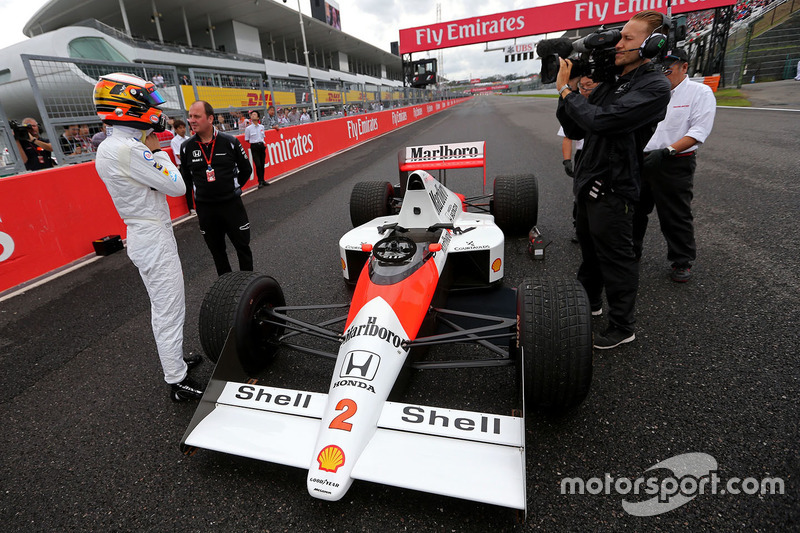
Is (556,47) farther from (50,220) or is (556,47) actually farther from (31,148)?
(31,148)

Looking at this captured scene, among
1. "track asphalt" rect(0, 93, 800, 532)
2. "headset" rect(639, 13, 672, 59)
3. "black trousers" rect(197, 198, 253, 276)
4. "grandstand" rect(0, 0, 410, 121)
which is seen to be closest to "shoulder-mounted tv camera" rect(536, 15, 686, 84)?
"headset" rect(639, 13, 672, 59)

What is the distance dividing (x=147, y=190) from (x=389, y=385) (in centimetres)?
189

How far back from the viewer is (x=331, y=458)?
1825 millimetres

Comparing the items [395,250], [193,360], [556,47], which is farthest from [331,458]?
[556,47]

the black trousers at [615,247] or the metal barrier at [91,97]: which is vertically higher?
the metal barrier at [91,97]

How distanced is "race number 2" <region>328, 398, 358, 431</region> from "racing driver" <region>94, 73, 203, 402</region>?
1.25m

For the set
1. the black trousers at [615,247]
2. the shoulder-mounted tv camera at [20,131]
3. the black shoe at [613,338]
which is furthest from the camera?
the shoulder-mounted tv camera at [20,131]

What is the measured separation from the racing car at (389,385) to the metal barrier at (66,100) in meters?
5.44

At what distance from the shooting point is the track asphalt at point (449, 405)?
189 cm

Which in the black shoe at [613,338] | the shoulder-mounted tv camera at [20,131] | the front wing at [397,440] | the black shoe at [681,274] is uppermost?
the shoulder-mounted tv camera at [20,131]

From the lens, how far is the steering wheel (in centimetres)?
272

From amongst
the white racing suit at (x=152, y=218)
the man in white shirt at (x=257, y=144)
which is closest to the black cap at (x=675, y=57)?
the white racing suit at (x=152, y=218)

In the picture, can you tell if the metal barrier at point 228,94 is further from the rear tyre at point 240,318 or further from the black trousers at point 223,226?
the rear tyre at point 240,318

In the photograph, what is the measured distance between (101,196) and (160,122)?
4.16 metres
